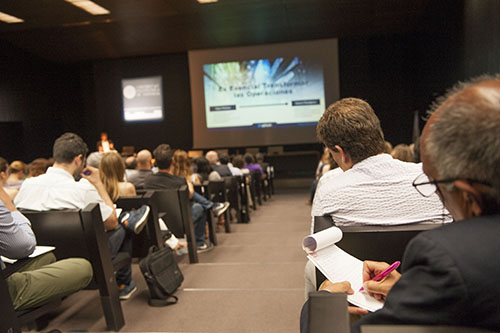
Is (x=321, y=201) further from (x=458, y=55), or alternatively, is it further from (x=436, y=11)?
(x=436, y=11)

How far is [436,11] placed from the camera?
9.46 metres

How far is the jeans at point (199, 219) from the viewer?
4.37 metres

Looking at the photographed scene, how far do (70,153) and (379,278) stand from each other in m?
2.16

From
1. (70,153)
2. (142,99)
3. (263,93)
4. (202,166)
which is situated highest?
(142,99)

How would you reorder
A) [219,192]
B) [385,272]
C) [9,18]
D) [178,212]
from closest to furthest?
[385,272] → [178,212] → [219,192] → [9,18]

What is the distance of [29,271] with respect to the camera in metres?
1.90

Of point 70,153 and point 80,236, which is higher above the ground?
point 70,153

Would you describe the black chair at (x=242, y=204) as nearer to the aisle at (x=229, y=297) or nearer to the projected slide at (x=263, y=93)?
the aisle at (x=229, y=297)

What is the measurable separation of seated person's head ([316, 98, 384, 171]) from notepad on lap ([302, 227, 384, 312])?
0.52 m

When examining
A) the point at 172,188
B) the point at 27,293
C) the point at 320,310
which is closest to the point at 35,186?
the point at 27,293

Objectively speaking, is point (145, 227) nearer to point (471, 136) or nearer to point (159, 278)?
point (159, 278)

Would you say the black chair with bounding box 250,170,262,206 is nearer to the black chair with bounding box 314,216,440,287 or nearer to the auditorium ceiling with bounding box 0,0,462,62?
the auditorium ceiling with bounding box 0,0,462,62

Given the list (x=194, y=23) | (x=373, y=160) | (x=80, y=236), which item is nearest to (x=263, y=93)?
(x=194, y=23)

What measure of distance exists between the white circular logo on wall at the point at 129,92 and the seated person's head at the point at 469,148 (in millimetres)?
13729
